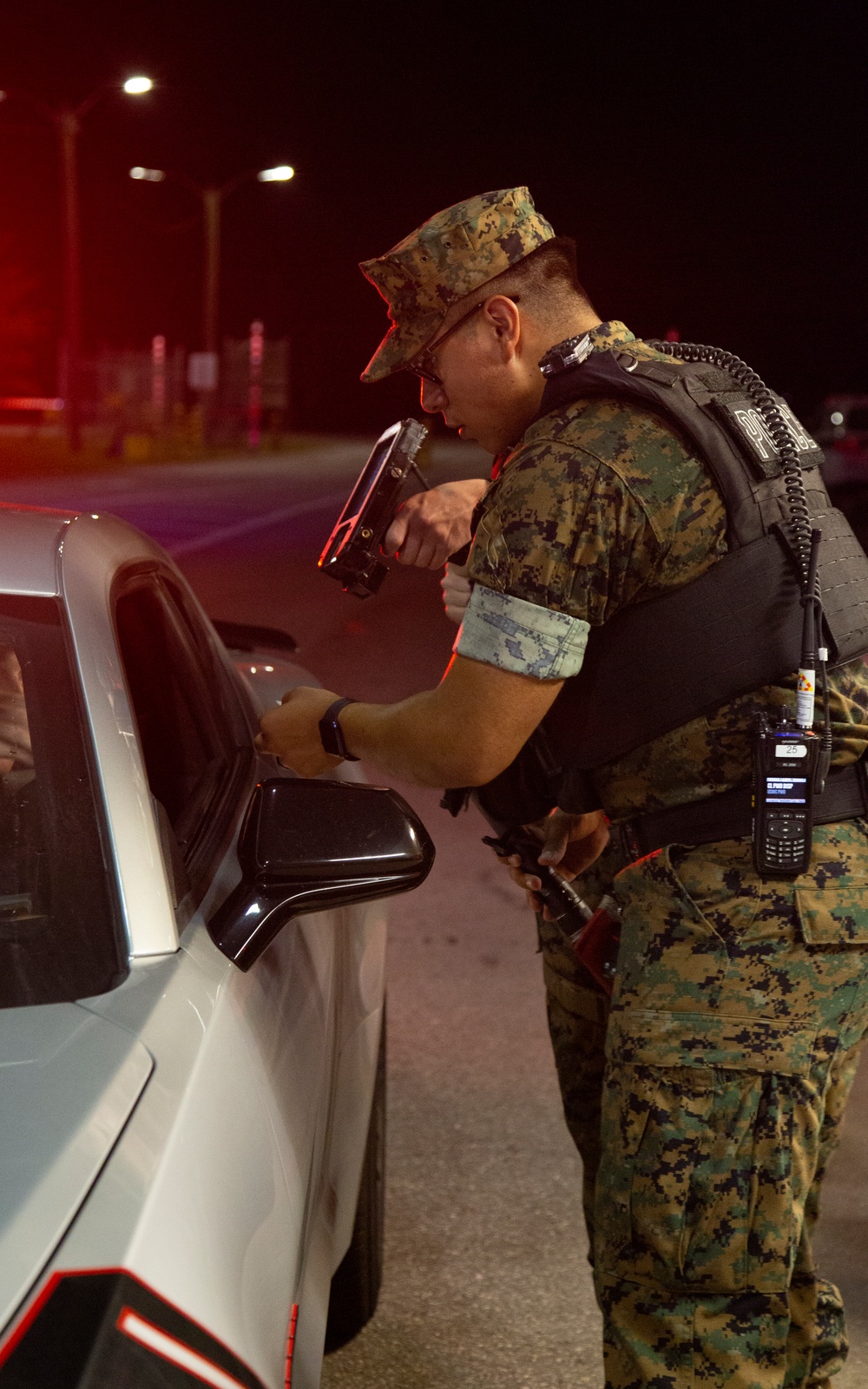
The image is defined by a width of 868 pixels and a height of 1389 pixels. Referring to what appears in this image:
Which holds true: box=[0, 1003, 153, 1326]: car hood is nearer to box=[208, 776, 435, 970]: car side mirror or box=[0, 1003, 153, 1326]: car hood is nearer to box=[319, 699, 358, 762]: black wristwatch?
box=[208, 776, 435, 970]: car side mirror

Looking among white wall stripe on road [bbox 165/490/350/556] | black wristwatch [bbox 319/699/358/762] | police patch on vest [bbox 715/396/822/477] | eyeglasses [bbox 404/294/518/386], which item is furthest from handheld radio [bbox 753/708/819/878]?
white wall stripe on road [bbox 165/490/350/556]

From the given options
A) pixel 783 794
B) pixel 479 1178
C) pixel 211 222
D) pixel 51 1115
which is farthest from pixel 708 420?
pixel 211 222

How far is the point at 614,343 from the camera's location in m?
2.17

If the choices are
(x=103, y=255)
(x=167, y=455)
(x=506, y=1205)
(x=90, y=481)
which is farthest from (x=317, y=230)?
(x=506, y=1205)

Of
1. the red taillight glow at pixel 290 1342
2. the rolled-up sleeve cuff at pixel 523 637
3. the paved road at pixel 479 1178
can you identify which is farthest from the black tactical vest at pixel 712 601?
the paved road at pixel 479 1178

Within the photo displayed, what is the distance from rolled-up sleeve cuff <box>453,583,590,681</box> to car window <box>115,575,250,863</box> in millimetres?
682

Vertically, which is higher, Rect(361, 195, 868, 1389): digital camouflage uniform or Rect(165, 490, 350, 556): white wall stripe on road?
Rect(361, 195, 868, 1389): digital camouflage uniform

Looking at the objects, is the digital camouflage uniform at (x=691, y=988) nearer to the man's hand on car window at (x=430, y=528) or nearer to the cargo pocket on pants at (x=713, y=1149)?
the cargo pocket on pants at (x=713, y=1149)

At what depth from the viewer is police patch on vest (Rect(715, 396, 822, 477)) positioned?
2.03 metres

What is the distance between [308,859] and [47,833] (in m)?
0.32

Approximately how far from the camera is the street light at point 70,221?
2962 centimetres

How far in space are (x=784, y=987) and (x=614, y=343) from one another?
3.04ft

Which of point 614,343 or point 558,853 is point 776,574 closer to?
point 614,343

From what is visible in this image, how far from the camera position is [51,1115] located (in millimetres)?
1446
